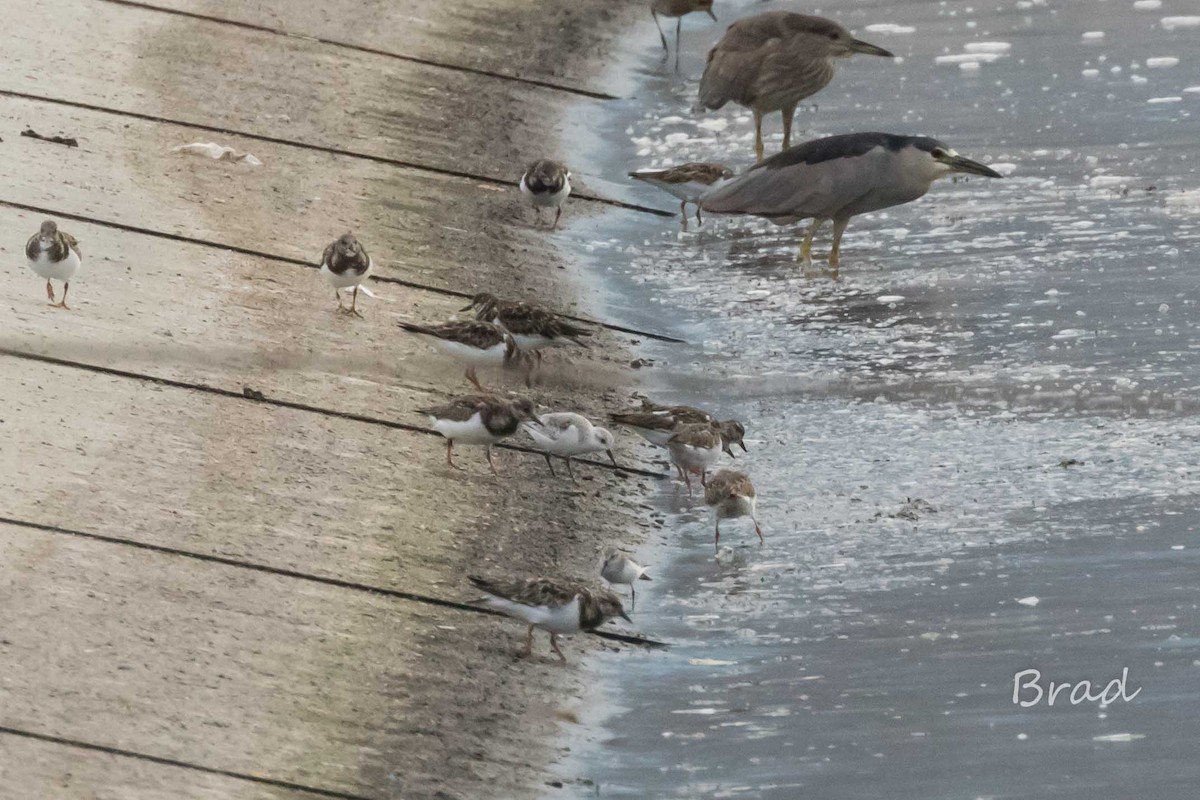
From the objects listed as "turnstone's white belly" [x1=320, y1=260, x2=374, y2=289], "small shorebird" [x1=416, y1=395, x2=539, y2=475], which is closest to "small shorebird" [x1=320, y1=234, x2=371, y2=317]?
"turnstone's white belly" [x1=320, y1=260, x2=374, y2=289]

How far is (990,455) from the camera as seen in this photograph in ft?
28.9

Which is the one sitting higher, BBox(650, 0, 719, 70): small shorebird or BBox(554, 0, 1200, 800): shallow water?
BBox(650, 0, 719, 70): small shorebird

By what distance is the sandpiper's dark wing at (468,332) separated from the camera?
9.38 meters

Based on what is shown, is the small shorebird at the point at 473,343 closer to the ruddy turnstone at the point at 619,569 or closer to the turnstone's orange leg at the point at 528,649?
the ruddy turnstone at the point at 619,569

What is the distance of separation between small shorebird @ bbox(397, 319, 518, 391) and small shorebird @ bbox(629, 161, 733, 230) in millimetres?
2573

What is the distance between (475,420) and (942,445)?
205 centimetres

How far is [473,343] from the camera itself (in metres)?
9.41

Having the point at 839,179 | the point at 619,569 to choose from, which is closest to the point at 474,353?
the point at 619,569

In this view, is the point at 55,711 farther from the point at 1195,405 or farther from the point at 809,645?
the point at 1195,405

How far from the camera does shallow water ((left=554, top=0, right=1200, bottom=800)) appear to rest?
6668mm

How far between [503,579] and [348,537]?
0.70 m

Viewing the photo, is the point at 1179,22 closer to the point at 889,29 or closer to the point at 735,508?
the point at 889,29

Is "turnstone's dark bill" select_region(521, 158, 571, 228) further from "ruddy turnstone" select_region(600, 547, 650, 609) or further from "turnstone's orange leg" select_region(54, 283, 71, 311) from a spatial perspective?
"ruddy turnstone" select_region(600, 547, 650, 609)

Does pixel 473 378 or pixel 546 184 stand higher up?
pixel 546 184
